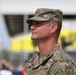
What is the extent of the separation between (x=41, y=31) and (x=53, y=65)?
306 millimetres

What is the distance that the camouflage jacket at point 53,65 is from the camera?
307cm

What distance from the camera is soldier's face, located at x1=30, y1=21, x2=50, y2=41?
3.25 m

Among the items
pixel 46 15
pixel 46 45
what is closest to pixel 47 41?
pixel 46 45

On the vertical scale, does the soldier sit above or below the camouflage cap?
below

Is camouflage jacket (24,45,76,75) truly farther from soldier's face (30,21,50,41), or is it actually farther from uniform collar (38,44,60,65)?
soldier's face (30,21,50,41)

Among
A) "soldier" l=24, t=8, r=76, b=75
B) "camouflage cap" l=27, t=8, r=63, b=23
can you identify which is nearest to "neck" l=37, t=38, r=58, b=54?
"soldier" l=24, t=8, r=76, b=75

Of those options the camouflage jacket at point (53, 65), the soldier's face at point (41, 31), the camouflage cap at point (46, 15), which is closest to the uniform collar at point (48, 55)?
the camouflage jacket at point (53, 65)

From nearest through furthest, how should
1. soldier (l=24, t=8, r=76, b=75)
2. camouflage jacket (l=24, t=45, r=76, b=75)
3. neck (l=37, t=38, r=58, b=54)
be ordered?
camouflage jacket (l=24, t=45, r=76, b=75)
soldier (l=24, t=8, r=76, b=75)
neck (l=37, t=38, r=58, b=54)

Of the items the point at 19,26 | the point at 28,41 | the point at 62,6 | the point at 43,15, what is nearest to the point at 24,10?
the point at 62,6

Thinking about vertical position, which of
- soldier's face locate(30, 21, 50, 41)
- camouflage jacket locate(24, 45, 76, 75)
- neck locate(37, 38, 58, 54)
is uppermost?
soldier's face locate(30, 21, 50, 41)

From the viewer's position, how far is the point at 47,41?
329 cm

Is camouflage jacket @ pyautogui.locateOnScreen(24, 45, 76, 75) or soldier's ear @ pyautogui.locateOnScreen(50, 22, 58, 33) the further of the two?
soldier's ear @ pyautogui.locateOnScreen(50, 22, 58, 33)

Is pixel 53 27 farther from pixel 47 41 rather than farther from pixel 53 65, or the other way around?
pixel 53 65

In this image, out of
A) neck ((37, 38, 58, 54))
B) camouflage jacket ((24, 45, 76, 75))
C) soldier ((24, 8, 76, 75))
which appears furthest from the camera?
neck ((37, 38, 58, 54))
